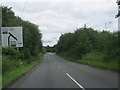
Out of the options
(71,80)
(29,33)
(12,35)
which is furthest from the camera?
(29,33)

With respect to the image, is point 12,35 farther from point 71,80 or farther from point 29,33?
point 71,80

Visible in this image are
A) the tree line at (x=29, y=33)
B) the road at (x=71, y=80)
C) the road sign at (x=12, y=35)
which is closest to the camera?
the road at (x=71, y=80)

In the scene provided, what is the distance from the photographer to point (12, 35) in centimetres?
4650

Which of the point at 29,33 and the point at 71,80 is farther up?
the point at 29,33

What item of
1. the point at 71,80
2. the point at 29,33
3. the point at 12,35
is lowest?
the point at 71,80

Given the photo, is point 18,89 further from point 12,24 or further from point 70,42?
point 70,42

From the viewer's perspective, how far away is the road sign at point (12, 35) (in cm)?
4538

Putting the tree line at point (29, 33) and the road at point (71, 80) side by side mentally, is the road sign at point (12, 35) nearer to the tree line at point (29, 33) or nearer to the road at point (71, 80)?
the tree line at point (29, 33)

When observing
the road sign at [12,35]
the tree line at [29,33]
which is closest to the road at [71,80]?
the road sign at [12,35]

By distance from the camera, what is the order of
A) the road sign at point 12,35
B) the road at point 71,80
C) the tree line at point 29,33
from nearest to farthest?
1. the road at point 71,80
2. the road sign at point 12,35
3. the tree line at point 29,33

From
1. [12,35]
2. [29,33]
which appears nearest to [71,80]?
[12,35]

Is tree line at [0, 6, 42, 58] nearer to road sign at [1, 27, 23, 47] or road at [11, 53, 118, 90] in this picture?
road sign at [1, 27, 23, 47]

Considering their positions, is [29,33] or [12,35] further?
[29,33]

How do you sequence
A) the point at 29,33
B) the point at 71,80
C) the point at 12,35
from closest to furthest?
the point at 71,80 < the point at 12,35 < the point at 29,33
